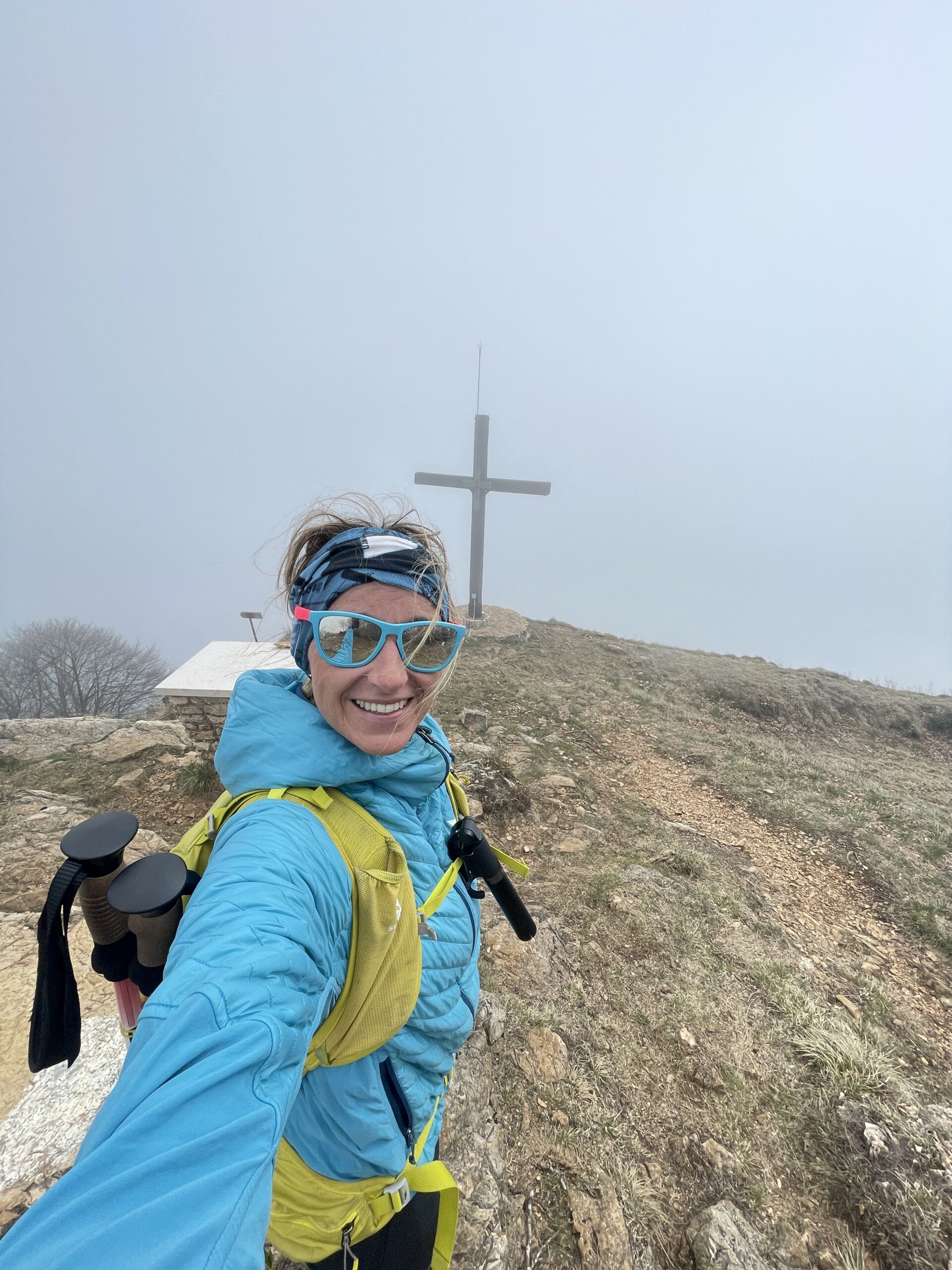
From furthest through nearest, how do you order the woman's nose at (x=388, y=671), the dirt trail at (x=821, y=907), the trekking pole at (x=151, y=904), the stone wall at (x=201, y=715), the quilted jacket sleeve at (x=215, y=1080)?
the stone wall at (x=201, y=715), the dirt trail at (x=821, y=907), the woman's nose at (x=388, y=671), the trekking pole at (x=151, y=904), the quilted jacket sleeve at (x=215, y=1080)

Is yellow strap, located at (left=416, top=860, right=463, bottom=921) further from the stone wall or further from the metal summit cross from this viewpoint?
the metal summit cross

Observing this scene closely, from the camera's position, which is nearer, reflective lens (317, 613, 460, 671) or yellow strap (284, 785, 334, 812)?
yellow strap (284, 785, 334, 812)

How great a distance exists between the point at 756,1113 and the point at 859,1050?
93cm

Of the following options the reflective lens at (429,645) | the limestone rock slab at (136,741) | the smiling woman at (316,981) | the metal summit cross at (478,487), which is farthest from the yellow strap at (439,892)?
the metal summit cross at (478,487)

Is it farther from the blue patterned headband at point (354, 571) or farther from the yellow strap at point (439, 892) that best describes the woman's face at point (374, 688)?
the yellow strap at point (439, 892)

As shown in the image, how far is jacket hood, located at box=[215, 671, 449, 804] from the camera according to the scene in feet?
4.61

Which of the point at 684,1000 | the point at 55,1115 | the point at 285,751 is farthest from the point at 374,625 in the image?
the point at 684,1000

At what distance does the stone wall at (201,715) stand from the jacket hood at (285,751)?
5.19 metres

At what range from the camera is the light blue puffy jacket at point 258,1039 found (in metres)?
0.70

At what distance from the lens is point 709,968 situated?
162 inches

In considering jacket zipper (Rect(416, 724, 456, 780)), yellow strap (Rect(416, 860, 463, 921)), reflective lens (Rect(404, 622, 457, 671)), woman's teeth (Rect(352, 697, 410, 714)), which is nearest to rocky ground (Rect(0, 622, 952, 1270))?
yellow strap (Rect(416, 860, 463, 921))

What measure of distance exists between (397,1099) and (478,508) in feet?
51.0

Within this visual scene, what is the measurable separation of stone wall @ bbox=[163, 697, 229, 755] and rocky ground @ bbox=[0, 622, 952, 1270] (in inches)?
20.4

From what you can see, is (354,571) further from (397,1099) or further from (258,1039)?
(397,1099)
